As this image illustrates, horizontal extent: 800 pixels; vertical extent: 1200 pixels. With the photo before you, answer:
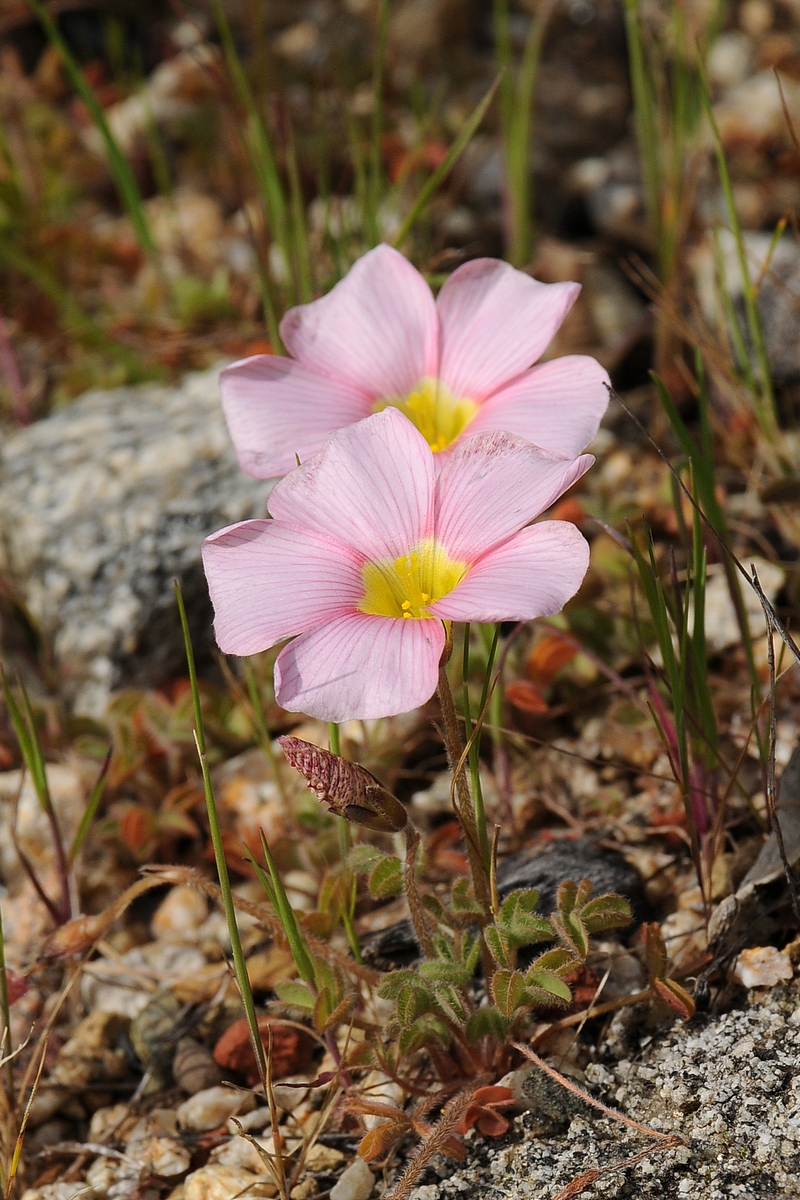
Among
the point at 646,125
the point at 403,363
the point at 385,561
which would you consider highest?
the point at 646,125

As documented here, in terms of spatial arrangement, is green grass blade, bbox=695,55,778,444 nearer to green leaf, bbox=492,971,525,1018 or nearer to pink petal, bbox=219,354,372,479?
pink petal, bbox=219,354,372,479

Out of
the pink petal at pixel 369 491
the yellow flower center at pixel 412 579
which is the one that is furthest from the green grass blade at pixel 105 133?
the yellow flower center at pixel 412 579

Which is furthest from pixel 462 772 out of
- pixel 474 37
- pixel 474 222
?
pixel 474 37

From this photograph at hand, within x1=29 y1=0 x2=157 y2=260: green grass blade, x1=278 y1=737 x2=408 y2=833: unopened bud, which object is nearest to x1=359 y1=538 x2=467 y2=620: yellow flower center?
x1=278 y1=737 x2=408 y2=833: unopened bud

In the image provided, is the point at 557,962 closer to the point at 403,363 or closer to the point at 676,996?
the point at 676,996

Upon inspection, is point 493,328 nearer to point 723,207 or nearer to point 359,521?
point 359,521

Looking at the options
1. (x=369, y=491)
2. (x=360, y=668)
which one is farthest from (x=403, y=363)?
(x=360, y=668)
